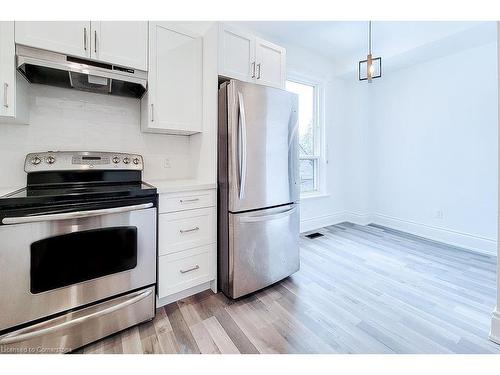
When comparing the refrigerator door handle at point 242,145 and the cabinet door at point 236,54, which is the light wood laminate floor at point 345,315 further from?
the cabinet door at point 236,54

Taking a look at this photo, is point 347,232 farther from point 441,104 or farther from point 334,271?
point 441,104

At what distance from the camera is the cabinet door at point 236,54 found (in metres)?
1.93

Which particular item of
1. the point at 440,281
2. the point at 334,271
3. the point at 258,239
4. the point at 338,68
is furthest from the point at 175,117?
the point at 338,68

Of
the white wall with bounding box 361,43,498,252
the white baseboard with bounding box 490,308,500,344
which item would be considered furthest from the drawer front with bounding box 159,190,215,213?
the white wall with bounding box 361,43,498,252

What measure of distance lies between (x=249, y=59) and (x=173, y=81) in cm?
69

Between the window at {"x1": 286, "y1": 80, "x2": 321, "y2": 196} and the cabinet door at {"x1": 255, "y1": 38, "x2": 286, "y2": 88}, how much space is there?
4.36 ft

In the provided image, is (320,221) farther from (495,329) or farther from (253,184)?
(495,329)

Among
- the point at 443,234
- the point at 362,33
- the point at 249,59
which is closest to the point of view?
the point at 249,59

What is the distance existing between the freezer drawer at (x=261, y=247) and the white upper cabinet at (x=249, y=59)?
1.18 meters

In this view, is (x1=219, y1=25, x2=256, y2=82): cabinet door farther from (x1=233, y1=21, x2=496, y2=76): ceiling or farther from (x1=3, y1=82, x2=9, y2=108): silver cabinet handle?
(x1=3, y1=82, x2=9, y2=108): silver cabinet handle

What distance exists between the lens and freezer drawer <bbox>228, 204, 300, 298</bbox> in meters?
1.85

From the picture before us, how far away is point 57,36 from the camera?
4.98 feet

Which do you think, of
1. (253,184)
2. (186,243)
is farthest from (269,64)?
(186,243)

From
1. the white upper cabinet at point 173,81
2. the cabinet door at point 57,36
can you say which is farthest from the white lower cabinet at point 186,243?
the cabinet door at point 57,36
